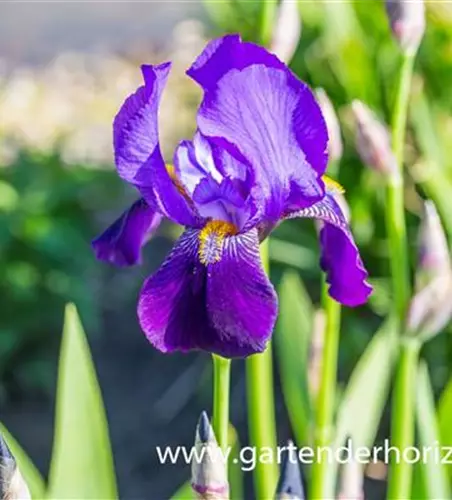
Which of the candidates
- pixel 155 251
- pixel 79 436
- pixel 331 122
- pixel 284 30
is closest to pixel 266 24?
pixel 284 30

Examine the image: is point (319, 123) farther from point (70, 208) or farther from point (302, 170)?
point (70, 208)

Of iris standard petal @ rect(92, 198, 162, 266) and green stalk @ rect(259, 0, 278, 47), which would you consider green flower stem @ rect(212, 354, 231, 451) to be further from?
green stalk @ rect(259, 0, 278, 47)

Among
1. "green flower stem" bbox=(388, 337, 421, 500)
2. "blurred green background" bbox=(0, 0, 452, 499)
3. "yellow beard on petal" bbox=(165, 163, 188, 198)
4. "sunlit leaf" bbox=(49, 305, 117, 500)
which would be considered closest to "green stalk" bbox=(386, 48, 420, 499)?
"green flower stem" bbox=(388, 337, 421, 500)

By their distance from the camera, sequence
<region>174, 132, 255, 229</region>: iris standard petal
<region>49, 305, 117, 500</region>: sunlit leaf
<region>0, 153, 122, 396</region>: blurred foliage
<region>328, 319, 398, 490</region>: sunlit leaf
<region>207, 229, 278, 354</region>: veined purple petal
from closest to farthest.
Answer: <region>207, 229, 278, 354</region>: veined purple petal
<region>174, 132, 255, 229</region>: iris standard petal
<region>49, 305, 117, 500</region>: sunlit leaf
<region>328, 319, 398, 490</region>: sunlit leaf
<region>0, 153, 122, 396</region>: blurred foliage

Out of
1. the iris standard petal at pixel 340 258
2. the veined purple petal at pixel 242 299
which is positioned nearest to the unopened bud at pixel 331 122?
the iris standard petal at pixel 340 258

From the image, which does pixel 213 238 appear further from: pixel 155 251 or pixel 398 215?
pixel 155 251
